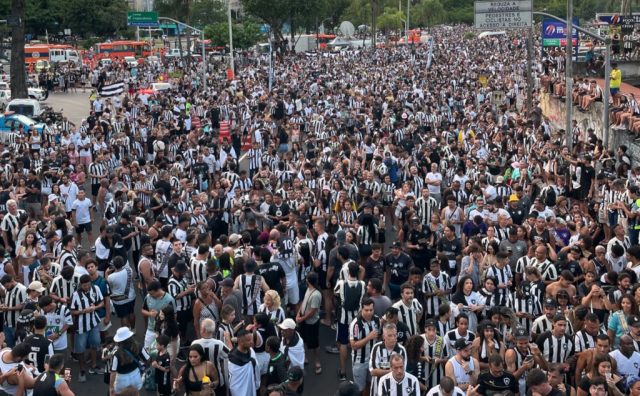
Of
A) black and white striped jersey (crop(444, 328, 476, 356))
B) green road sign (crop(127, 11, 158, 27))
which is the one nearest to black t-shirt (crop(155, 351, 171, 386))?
black and white striped jersey (crop(444, 328, 476, 356))

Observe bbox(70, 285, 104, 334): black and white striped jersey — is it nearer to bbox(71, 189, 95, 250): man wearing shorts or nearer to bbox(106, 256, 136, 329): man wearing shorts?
bbox(106, 256, 136, 329): man wearing shorts

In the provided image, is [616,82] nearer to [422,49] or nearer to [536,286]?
[536,286]

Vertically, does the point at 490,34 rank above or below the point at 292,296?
above

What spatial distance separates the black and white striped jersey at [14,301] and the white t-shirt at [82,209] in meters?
5.59

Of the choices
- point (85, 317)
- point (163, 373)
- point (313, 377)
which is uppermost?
Answer: point (85, 317)

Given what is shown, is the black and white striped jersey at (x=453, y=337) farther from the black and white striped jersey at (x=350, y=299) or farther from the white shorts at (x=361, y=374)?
the black and white striped jersey at (x=350, y=299)

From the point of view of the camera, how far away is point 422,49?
241 ft

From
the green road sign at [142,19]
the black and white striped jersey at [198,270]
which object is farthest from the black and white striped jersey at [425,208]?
the green road sign at [142,19]

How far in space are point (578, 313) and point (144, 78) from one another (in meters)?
47.1

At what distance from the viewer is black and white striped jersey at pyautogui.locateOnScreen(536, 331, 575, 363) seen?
888 cm

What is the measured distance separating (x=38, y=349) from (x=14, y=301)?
5.97 feet

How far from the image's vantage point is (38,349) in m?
9.22

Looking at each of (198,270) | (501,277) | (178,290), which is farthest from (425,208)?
(178,290)

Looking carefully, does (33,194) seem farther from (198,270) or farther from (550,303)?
(550,303)
